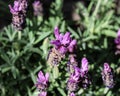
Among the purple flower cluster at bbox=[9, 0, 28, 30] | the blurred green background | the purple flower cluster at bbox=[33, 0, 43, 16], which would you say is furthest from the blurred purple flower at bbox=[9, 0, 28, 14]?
the purple flower cluster at bbox=[33, 0, 43, 16]

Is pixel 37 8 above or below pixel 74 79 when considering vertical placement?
above

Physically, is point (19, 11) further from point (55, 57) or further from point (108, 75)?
point (108, 75)

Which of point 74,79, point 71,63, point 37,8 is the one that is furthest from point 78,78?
point 37,8

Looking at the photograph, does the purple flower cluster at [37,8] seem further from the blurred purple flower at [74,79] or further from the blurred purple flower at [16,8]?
the blurred purple flower at [74,79]

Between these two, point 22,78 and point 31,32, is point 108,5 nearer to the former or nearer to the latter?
point 31,32

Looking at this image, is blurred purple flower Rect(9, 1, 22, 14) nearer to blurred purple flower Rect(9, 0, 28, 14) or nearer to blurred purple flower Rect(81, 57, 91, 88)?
blurred purple flower Rect(9, 0, 28, 14)
